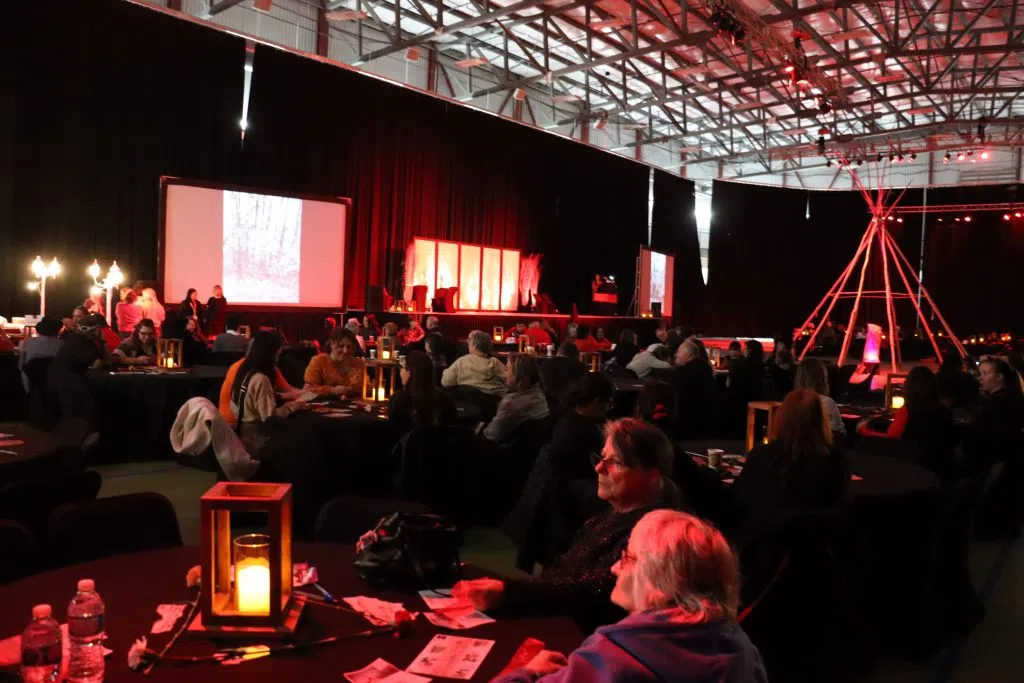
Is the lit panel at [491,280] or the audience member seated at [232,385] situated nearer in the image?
the audience member seated at [232,385]

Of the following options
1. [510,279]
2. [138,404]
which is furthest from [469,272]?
[138,404]

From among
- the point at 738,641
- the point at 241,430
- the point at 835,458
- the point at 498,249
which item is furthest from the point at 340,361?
the point at 498,249

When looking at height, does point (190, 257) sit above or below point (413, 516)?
above

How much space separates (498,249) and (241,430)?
1290cm

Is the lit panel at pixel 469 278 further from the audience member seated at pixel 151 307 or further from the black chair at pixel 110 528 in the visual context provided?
the black chair at pixel 110 528

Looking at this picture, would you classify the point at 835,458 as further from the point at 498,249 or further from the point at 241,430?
the point at 498,249

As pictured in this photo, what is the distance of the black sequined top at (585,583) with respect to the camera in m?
1.99

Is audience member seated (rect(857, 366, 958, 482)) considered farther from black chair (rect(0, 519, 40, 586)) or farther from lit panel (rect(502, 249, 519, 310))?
lit panel (rect(502, 249, 519, 310))

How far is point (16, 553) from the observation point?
2176mm

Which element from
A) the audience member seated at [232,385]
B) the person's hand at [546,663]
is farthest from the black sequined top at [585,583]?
the audience member seated at [232,385]

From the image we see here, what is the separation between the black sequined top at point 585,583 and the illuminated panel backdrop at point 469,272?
42.9 ft

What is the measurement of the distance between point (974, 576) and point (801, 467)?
7.84 ft

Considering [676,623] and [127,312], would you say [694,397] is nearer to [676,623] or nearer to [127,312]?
[676,623]

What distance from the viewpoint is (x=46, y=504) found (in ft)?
9.14
